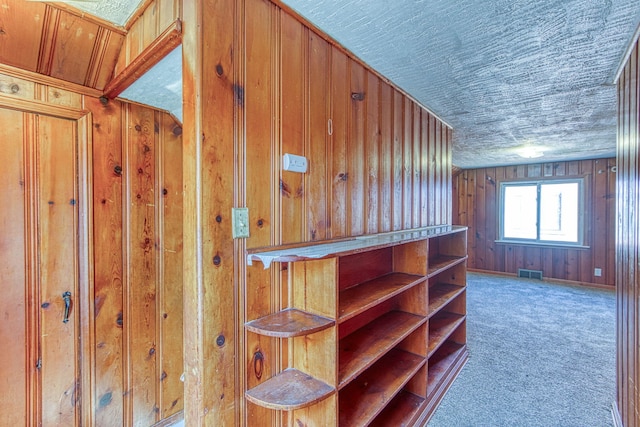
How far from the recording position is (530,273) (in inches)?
228

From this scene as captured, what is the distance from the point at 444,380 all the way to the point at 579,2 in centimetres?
251

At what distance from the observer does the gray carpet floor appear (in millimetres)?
2047

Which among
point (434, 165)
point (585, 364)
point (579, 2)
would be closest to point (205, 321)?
point (579, 2)

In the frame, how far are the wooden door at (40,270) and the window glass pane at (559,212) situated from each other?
717 centimetres

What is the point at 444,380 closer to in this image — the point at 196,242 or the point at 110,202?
the point at 196,242

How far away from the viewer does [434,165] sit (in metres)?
2.91

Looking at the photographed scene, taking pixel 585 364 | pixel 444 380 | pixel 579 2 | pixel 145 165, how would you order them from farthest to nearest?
pixel 585 364 → pixel 444 380 → pixel 145 165 → pixel 579 2

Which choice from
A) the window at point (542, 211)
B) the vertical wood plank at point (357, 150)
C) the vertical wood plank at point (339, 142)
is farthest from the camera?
the window at point (542, 211)

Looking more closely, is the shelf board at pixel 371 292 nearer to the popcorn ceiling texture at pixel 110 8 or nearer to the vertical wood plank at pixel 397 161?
the vertical wood plank at pixel 397 161

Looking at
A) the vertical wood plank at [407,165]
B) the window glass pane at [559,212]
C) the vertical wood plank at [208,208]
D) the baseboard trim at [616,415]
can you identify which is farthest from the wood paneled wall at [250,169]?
the window glass pane at [559,212]

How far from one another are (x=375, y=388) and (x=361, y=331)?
32 centimetres

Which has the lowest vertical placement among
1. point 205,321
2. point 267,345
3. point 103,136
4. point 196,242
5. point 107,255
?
point 267,345

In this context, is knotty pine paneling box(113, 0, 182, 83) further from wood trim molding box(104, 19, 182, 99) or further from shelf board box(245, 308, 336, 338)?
shelf board box(245, 308, 336, 338)

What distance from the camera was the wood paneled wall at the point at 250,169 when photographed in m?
1.06
